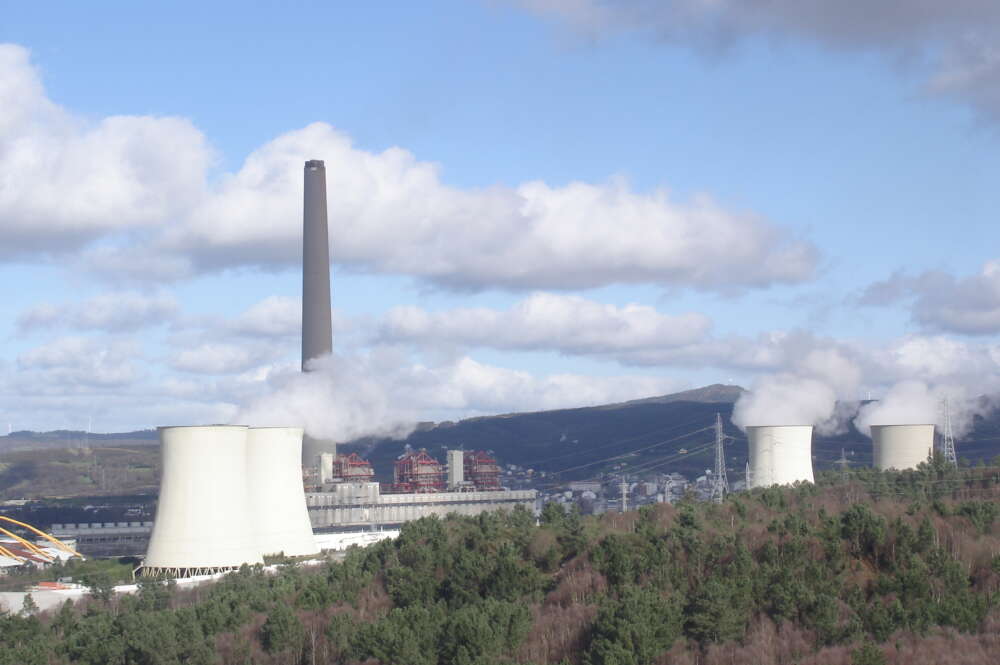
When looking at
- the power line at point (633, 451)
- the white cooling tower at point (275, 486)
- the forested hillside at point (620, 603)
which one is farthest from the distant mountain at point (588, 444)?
the forested hillside at point (620, 603)

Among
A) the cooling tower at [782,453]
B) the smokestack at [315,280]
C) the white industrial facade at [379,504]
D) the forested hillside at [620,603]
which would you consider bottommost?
the forested hillside at [620,603]

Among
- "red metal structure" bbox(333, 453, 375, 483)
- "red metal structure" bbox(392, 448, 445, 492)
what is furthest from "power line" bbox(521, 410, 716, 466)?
"red metal structure" bbox(333, 453, 375, 483)

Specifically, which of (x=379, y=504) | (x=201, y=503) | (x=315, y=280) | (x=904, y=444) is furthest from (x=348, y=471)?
(x=904, y=444)

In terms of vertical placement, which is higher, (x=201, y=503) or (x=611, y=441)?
(x=611, y=441)

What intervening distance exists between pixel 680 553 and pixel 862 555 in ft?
13.9

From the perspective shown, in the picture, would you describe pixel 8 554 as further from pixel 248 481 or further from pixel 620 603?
pixel 620 603

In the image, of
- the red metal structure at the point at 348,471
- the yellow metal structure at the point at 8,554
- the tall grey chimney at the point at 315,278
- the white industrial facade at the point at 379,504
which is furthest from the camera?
the red metal structure at the point at 348,471

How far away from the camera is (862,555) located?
27656 mm

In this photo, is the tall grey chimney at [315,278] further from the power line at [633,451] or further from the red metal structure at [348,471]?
the power line at [633,451]

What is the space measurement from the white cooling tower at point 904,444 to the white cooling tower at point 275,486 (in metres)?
21.0

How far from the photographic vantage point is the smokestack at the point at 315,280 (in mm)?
63781

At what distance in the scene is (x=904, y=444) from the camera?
136 feet

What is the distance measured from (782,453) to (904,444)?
4.40m

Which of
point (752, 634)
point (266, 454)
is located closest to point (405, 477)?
point (266, 454)
